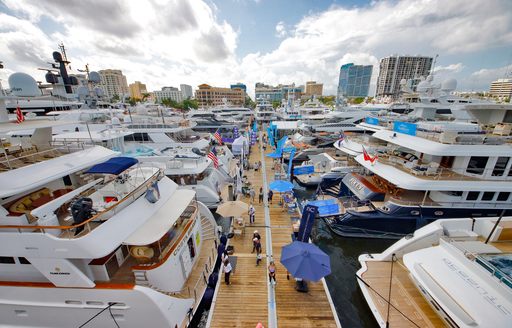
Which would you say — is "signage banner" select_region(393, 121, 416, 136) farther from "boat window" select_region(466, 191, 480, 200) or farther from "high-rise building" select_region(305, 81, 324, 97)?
"high-rise building" select_region(305, 81, 324, 97)

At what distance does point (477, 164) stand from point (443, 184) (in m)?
2.93

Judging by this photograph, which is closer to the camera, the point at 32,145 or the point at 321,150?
the point at 32,145

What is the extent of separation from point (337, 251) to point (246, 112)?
46230 millimetres

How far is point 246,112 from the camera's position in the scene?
175 ft

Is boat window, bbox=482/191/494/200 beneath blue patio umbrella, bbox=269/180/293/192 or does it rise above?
above

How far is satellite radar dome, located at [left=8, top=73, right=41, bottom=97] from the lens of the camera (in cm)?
827

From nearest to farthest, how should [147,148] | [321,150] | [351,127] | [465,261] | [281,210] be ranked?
[465,261], [281,210], [147,148], [321,150], [351,127]

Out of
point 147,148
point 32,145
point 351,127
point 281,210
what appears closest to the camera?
point 32,145

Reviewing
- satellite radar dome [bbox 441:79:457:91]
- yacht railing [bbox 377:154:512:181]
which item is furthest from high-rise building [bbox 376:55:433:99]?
yacht railing [bbox 377:154:512:181]

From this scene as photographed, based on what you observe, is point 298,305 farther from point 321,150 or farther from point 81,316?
point 321,150

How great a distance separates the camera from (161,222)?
706 cm

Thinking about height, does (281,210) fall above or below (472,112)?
below

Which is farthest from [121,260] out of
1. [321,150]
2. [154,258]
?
[321,150]

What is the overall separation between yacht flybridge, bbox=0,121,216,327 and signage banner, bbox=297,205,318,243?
4.99 meters
